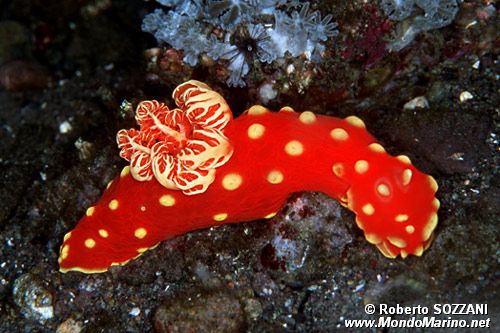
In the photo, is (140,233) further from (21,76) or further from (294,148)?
(21,76)

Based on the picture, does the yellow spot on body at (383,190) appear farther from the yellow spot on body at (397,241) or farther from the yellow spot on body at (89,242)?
the yellow spot on body at (89,242)

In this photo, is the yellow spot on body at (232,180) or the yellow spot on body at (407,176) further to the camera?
the yellow spot on body at (232,180)

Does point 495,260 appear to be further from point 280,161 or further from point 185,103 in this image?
point 185,103

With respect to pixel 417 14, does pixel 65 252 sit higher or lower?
lower

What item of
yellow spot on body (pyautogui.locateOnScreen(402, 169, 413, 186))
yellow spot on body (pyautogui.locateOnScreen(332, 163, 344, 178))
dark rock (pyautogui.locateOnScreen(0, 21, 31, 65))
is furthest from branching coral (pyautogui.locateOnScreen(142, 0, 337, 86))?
dark rock (pyautogui.locateOnScreen(0, 21, 31, 65))

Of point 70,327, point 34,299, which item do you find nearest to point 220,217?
point 70,327

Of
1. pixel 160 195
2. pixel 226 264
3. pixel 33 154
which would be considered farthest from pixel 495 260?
pixel 33 154

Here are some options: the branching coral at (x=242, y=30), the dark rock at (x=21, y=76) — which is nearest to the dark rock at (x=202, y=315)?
the branching coral at (x=242, y=30)
